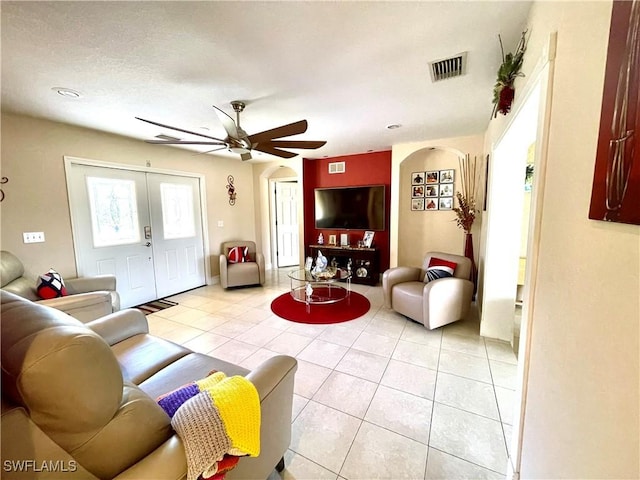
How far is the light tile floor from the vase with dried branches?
1.06m

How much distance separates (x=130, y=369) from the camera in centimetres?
147

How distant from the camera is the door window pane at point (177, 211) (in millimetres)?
4039

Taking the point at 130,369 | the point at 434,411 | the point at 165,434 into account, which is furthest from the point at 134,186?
the point at 434,411

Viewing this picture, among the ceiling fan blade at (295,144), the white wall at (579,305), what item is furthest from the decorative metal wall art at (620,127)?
the ceiling fan blade at (295,144)

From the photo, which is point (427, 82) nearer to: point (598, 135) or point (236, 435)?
point (598, 135)

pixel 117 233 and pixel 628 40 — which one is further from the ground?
pixel 628 40

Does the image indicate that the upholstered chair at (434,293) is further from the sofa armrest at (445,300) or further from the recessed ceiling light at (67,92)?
the recessed ceiling light at (67,92)

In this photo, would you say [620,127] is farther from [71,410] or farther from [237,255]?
[237,255]

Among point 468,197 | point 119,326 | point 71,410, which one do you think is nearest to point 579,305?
point 71,410

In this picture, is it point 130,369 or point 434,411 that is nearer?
point 130,369

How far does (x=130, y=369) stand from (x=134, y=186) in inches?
122

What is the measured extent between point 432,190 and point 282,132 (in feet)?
9.66

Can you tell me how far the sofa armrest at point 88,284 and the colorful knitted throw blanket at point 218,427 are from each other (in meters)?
2.68

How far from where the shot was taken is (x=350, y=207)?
15.6ft
